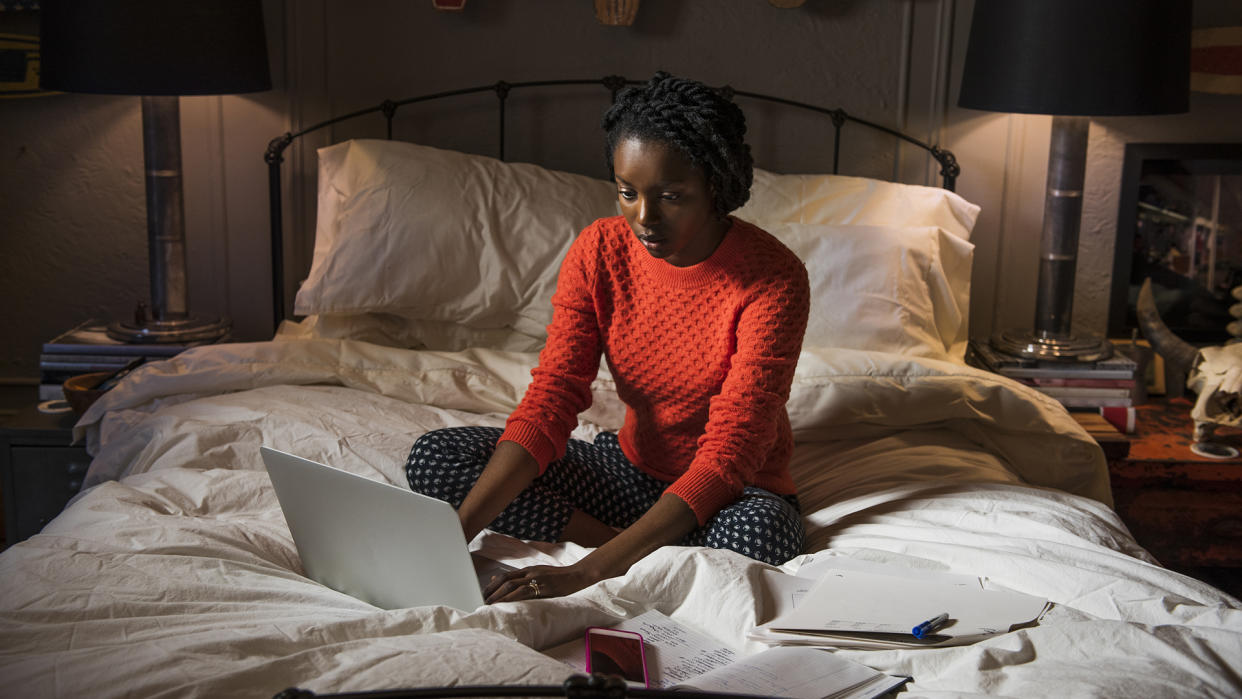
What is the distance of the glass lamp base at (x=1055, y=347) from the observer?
96.7 inches

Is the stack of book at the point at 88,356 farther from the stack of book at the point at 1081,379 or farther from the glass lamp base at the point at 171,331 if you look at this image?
the stack of book at the point at 1081,379

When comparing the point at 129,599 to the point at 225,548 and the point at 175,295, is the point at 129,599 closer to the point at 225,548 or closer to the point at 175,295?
the point at 225,548

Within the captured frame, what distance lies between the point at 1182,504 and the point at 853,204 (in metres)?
0.89

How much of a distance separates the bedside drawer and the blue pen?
1585 millimetres

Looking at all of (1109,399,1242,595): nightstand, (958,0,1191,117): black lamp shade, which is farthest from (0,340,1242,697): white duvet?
(958,0,1191,117): black lamp shade

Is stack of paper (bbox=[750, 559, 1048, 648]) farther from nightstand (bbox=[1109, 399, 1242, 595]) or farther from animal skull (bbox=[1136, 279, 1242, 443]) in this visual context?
animal skull (bbox=[1136, 279, 1242, 443])

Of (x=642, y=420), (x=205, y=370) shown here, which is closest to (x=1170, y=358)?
(x=642, y=420)

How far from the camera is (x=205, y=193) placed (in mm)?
2736

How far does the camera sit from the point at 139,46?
2.22 meters

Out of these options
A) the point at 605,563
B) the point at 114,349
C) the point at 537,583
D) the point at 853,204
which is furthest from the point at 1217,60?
the point at 114,349

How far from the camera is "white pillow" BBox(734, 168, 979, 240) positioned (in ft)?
8.16

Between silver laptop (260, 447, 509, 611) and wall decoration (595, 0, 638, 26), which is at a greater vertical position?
wall decoration (595, 0, 638, 26)

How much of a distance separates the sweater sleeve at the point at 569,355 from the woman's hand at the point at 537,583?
0.99 feet

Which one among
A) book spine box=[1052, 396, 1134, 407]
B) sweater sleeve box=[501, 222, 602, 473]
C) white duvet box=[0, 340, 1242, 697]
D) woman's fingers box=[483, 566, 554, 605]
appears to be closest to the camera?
white duvet box=[0, 340, 1242, 697]
